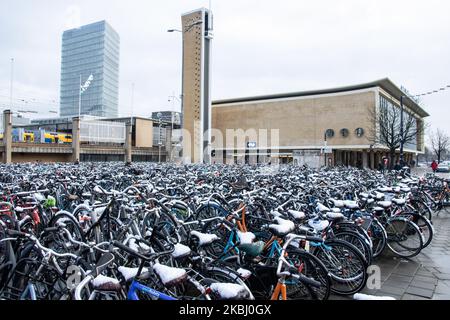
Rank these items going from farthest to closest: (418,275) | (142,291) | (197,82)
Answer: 1. (197,82)
2. (418,275)
3. (142,291)

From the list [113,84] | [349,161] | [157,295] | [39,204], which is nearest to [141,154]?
[113,84]

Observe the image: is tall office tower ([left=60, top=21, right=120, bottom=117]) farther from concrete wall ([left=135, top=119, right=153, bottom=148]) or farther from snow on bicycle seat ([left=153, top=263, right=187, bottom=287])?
snow on bicycle seat ([left=153, top=263, right=187, bottom=287])

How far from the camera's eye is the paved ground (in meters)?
3.54

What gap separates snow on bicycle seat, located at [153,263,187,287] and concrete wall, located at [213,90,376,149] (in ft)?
138

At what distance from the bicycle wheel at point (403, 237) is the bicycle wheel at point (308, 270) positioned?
2371mm

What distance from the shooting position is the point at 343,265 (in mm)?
3422

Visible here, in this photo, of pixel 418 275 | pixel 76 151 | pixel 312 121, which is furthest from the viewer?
pixel 312 121

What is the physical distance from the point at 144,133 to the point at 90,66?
47.9ft

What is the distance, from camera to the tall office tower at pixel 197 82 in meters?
45.6

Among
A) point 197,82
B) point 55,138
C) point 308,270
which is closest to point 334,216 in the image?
point 308,270

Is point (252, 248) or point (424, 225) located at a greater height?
point (252, 248)

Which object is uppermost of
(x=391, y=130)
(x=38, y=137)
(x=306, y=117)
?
(x=306, y=117)

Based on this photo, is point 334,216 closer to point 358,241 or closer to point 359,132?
point 358,241

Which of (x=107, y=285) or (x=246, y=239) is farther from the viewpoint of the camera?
(x=246, y=239)
